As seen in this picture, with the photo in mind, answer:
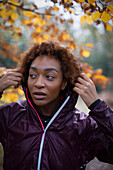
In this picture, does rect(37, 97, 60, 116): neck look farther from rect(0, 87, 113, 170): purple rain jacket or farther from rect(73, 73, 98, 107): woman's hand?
rect(73, 73, 98, 107): woman's hand

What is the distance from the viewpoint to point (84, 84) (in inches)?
70.9

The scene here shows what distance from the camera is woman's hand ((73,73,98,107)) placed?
169 centimetres

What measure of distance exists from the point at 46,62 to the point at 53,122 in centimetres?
Answer: 70

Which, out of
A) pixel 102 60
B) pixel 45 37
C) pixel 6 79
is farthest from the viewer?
pixel 102 60

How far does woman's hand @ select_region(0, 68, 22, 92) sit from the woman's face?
181mm

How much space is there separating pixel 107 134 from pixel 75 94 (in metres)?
0.58

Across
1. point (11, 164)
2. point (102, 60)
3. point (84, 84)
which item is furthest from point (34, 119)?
point (102, 60)

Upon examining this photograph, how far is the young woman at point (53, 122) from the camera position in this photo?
1662mm

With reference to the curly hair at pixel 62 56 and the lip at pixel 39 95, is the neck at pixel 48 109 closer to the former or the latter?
the lip at pixel 39 95

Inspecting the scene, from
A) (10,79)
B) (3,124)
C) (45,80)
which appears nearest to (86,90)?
(45,80)

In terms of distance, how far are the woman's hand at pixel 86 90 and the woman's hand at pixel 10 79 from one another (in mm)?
721

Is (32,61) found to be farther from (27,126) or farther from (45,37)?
(45,37)

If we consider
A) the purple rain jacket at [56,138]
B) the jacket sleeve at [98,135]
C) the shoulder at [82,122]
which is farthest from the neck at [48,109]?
the jacket sleeve at [98,135]

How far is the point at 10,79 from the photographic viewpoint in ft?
6.20
